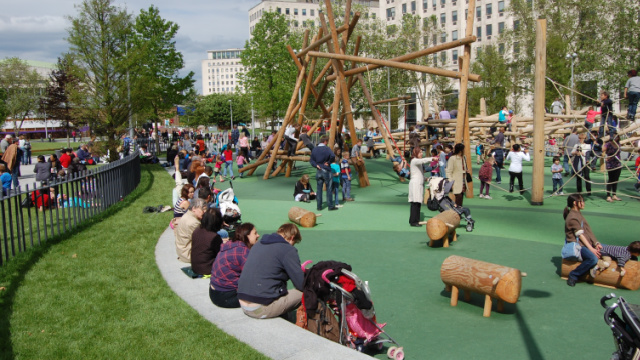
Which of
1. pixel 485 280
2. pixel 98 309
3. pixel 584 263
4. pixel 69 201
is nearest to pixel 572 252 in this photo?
pixel 584 263

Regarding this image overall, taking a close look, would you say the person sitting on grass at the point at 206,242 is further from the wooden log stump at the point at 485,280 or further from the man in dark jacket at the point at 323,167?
the man in dark jacket at the point at 323,167

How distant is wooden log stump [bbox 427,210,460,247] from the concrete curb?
4.22 metres

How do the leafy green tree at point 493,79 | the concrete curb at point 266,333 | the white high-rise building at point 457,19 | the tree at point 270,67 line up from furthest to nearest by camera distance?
the white high-rise building at point 457,19 < the leafy green tree at point 493,79 < the tree at point 270,67 < the concrete curb at point 266,333

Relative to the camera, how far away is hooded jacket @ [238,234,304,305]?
5.85 meters

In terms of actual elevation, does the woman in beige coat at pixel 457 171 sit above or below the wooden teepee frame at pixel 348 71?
below

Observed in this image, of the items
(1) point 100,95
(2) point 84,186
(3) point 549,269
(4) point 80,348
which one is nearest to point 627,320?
(3) point 549,269

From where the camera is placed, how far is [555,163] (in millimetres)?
15031

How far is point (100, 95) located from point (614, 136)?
66.4 ft

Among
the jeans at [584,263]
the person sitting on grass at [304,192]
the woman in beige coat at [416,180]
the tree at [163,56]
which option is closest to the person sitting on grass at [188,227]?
the woman in beige coat at [416,180]

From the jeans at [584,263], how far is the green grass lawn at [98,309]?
488 cm

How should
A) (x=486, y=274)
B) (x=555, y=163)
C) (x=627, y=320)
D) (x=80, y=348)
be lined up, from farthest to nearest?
1. (x=555, y=163)
2. (x=486, y=274)
3. (x=80, y=348)
4. (x=627, y=320)

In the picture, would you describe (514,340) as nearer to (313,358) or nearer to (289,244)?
(313,358)

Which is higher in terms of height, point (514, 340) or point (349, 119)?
point (349, 119)

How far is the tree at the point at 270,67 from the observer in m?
46.2
